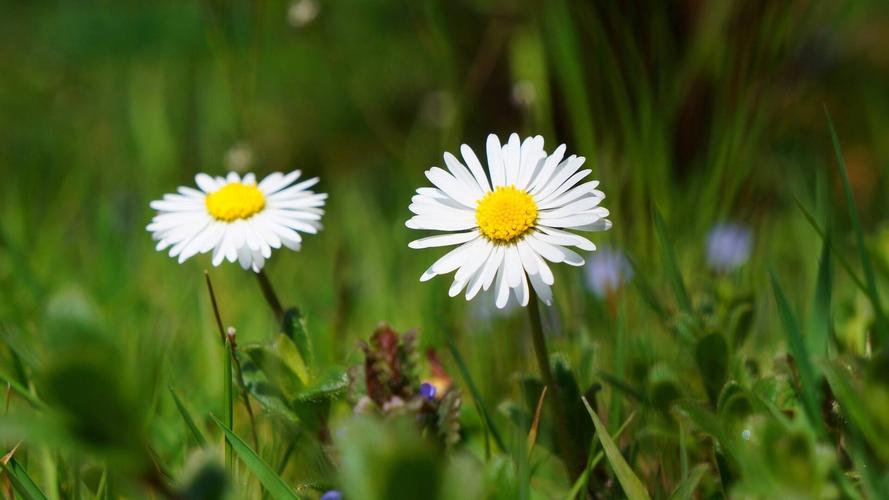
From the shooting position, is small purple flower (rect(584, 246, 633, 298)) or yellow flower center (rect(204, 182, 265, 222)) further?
small purple flower (rect(584, 246, 633, 298))

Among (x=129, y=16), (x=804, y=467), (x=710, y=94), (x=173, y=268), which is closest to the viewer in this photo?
(x=804, y=467)

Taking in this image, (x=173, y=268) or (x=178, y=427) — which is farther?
(x=173, y=268)

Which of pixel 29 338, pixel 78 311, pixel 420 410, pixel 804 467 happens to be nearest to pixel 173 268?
pixel 29 338

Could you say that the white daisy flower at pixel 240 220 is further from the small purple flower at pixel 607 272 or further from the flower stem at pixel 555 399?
the small purple flower at pixel 607 272

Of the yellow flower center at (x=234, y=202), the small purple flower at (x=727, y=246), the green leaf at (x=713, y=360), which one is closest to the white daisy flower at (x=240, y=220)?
→ the yellow flower center at (x=234, y=202)

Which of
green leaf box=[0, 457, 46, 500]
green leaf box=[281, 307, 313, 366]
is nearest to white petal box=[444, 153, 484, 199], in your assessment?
green leaf box=[281, 307, 313, 366]

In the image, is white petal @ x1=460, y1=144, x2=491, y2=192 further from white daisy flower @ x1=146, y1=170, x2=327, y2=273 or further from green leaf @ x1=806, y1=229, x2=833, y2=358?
green leaf @ x1=806, y1=229, x2=833, y2=358

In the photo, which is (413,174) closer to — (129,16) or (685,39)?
(685,39)
